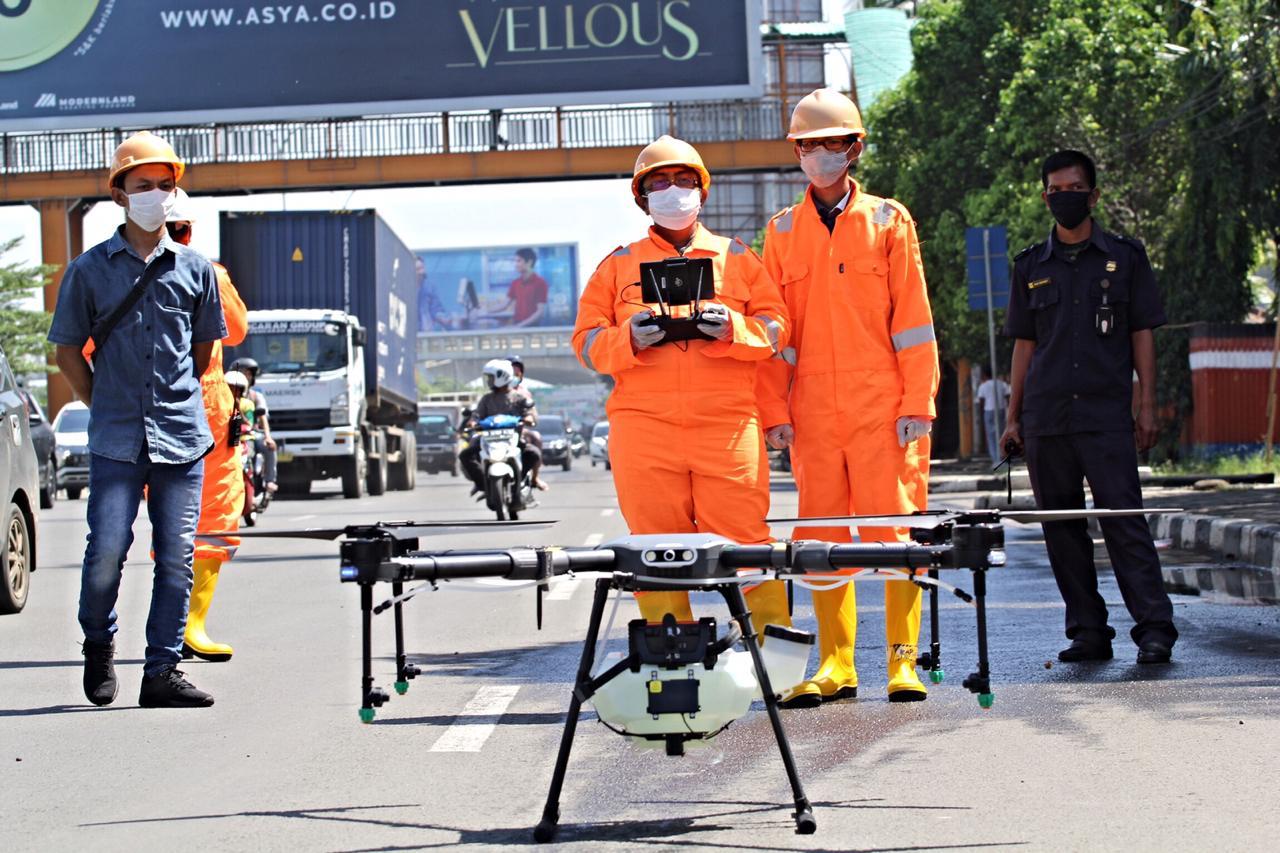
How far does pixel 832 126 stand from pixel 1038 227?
92.3 ft

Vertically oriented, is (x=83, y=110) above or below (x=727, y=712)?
above

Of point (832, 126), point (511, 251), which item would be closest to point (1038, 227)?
point (832, 126)

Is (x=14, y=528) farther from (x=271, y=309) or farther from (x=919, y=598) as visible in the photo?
(x=271, y=309)

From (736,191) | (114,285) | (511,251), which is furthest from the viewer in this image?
(511,251)

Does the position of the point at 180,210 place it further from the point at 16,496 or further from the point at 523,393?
the point at 523,393

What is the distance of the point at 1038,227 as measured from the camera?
34.5 meters

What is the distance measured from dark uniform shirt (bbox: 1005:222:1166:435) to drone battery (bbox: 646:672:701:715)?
366cm

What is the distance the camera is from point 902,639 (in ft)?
23.2

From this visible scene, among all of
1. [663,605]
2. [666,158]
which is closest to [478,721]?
[663,605]

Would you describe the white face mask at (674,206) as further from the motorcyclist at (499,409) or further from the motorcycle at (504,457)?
the motorcyclist at (499,409)

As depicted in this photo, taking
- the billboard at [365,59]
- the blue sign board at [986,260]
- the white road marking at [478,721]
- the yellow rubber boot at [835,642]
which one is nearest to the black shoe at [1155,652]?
the yellow rubber boot at [835,642]

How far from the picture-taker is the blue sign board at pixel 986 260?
25.1m

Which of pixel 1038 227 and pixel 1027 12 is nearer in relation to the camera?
pixel 1038 227

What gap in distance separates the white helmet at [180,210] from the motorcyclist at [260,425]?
36.2 feet
